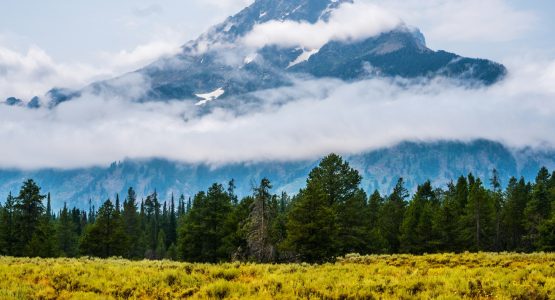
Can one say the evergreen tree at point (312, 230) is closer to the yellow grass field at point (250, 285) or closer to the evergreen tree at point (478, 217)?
the yellow grass field at point (250, 285)

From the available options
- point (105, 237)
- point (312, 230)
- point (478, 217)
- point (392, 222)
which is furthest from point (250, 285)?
point (392, 222)

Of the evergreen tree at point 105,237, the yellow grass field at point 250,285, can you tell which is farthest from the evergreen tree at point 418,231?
the yellow grass field at point 250,285

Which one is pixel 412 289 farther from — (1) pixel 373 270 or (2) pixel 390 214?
(2) pixel 390 214

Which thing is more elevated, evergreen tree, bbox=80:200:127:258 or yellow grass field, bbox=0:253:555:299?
evergreen tree, bbox=80:200:127:258

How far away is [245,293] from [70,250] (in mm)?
84730

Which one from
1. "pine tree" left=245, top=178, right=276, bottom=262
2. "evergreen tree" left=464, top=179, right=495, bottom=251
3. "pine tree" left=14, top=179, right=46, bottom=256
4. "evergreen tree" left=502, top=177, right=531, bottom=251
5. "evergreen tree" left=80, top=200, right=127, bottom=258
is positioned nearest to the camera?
"pine tree" left=245, top=178, right=276, bottom=262

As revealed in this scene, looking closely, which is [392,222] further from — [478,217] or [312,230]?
[312,230]

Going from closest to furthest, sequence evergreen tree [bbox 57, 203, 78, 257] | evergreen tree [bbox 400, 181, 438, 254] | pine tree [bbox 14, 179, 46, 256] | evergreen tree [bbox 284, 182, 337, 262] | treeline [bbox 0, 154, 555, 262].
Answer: evergreen tree [bbox 284, 182, 337, 262], treeline [bbox 0, 154, 555, 262], pine tree [bbox 14, 179, 46, 256], evergreen tree [bbox 400, 181, 438, 254], evergreen tree [bbox 57, 203, 78, 257]

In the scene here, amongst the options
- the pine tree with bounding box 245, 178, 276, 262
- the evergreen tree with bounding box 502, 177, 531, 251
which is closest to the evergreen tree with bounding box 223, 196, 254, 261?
the pine tree with bounding box 245, 178, 276, 262

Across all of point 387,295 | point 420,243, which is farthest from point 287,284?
point 420,243

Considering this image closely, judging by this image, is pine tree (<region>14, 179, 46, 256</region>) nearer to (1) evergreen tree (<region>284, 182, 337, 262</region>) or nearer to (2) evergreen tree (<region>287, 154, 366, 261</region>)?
(2) evergreen tree (<region>287, 154, 366, 261</region>)

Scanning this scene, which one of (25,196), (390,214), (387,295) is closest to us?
(387,295)

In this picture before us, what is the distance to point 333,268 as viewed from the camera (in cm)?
2208

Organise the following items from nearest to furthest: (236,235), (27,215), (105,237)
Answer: (236,235) < (27,215) < (105,237)
